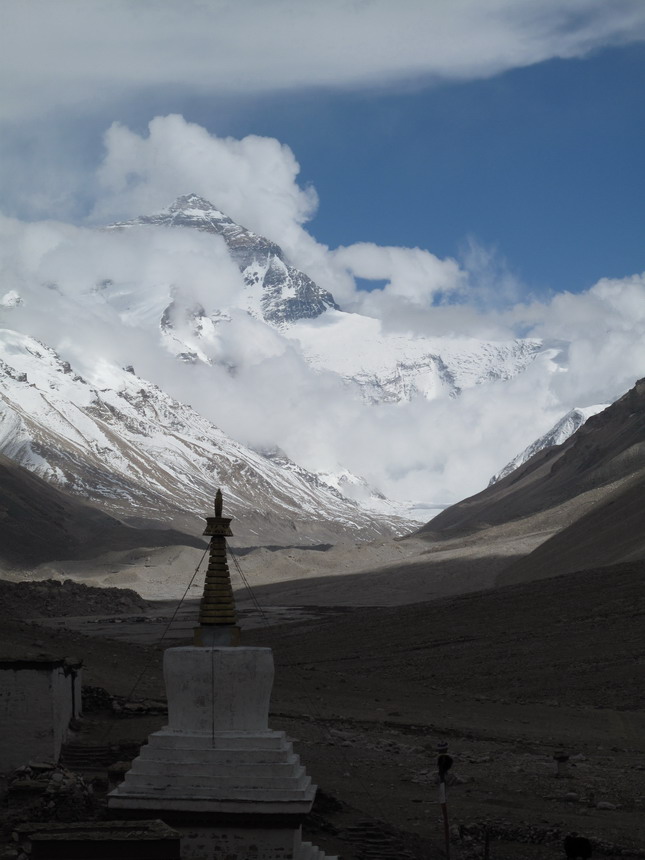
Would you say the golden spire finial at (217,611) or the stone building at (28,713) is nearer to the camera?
the golden spire finial at (217,611)

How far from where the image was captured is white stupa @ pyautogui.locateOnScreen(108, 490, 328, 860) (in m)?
10.7

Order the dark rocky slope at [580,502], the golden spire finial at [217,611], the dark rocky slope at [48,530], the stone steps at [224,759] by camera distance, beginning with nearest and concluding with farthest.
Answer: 1. the stone steps at [224,759]
2. the golden spire finial at [217,611]
3. the dark rocky slope at [580,502]
4. the dark rocky slope at [48,530]

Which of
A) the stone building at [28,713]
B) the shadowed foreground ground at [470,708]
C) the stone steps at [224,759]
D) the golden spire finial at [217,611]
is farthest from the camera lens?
the stone building at [28,713]

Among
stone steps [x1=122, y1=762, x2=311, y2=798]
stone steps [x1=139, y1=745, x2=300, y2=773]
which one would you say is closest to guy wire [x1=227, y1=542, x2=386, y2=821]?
stone steps [x1=139, y1=745, x2=300, y2=773]

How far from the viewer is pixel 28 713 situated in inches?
655

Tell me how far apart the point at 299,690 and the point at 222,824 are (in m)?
16.3

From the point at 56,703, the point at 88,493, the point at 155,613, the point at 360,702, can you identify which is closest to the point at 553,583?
the point at 360,702

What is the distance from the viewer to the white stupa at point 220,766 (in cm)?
1069

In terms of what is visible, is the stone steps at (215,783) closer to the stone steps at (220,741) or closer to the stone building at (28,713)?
the stone steps at (220,741)

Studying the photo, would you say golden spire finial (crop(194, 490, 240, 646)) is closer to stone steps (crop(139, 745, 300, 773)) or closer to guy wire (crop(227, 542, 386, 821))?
guy wire (crop(227, 542, 386, 821))

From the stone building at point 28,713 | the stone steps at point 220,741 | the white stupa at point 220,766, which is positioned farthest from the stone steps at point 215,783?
the stone building at point 28,713

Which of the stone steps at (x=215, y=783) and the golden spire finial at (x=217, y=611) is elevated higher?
the golden spire finial at (x=217, y=611)

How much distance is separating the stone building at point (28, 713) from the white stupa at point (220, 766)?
20.1ft

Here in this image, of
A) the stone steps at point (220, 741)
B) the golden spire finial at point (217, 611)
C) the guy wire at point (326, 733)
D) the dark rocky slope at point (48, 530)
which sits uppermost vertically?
the dark rocky slope at point (48, 530)
